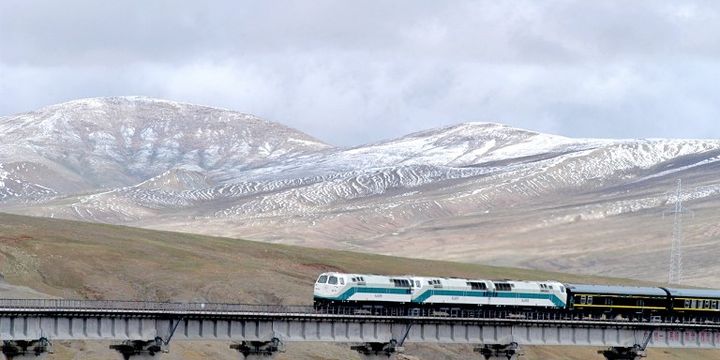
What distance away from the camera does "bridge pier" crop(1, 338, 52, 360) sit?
10119cm

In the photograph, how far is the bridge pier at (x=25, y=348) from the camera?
101 metres

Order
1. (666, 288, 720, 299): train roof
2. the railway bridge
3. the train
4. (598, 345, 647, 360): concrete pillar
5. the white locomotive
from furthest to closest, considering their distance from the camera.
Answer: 1. (666, 288, 720, 299): train roof
2. (598, 345, 647, 360): concrete pillar
3. the train
4. the white locomotive
5. the railway bridge

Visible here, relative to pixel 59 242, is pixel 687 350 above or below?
below

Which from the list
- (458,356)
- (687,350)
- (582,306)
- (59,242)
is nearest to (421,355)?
(458,356)

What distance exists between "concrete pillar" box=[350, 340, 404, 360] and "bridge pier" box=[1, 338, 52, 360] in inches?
1093

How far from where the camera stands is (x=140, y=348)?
4225 inches

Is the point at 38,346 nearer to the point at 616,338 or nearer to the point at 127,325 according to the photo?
the point at 127,325

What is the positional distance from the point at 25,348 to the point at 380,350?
30088 millimetres

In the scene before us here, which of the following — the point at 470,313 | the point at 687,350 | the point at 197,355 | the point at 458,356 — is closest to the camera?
the point at 470,313

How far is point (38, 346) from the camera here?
333ft

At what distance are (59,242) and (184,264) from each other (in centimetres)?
1683

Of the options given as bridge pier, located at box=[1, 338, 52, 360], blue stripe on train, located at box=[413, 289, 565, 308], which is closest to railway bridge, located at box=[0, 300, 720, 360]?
bridge pier, located at box=[1, 338, 52, 360]

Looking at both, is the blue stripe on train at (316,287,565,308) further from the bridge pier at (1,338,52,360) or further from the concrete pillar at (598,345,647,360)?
the bridge pier at (1,338,52,360)

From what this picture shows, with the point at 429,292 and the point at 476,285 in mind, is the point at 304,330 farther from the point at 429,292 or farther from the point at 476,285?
the point at 476,285
